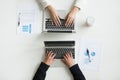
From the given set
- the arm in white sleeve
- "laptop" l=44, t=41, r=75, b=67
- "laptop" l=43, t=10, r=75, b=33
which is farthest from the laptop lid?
the arm in white sleeve

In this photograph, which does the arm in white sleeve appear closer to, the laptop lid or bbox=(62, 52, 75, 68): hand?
the laptop lid

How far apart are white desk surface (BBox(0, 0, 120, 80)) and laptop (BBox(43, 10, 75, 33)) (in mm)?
77

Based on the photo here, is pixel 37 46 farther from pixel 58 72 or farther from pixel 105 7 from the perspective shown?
pixel 105 7

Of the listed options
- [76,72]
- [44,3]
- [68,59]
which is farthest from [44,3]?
[76,72]

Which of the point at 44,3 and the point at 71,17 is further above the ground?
the point at 44,3

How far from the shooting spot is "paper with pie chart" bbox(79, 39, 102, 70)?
1.74 metres

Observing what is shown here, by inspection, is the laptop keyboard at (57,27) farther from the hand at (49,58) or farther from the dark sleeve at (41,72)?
the dark sleeve at (41,72)

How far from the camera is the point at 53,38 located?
1.73 metres

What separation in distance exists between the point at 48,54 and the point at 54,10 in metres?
0.36

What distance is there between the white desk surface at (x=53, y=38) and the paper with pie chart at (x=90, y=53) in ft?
0.14

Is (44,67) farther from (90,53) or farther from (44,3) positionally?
(44,3)

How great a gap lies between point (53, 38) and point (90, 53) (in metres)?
0.34

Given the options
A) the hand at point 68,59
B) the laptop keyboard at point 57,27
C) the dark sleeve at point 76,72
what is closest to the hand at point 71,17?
the laptop keyboard at point 57,27

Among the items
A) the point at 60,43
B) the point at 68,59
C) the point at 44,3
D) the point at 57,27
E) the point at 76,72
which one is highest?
the point at 44,3
